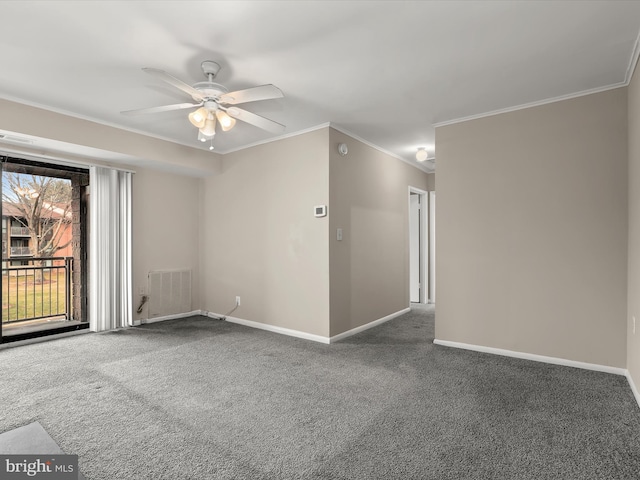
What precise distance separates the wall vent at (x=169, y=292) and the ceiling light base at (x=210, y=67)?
3.35m

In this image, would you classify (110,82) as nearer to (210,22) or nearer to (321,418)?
(210,22)

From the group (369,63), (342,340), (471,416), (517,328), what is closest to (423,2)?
(369,63)

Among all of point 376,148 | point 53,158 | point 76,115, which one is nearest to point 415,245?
point 376,148

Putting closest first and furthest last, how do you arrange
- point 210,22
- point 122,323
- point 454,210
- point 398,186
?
point 210,22, point 454,210, point 122,323, point 398,186

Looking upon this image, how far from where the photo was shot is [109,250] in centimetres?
468

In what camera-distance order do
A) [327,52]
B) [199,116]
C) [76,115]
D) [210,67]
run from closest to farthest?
1. [327,52]
2. [210,67]
3. [199,116]
4. [76,115]

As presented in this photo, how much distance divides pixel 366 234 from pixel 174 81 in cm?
Result: 303

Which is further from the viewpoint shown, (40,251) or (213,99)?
(40,251)

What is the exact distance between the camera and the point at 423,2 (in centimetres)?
208

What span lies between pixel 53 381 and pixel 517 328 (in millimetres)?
4269

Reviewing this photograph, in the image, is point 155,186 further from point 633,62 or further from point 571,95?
point 633,62

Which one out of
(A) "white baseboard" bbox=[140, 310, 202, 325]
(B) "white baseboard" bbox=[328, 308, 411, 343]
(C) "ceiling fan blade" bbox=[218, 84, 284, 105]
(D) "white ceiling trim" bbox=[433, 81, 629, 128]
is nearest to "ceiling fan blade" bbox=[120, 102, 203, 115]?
(C) "ceiling fan blade" bbox=[218, 84, 284, 105]

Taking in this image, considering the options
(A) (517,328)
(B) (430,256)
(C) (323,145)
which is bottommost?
(A) (517,328)

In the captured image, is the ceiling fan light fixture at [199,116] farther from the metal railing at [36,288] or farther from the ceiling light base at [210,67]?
the metal railing at [36,288]
